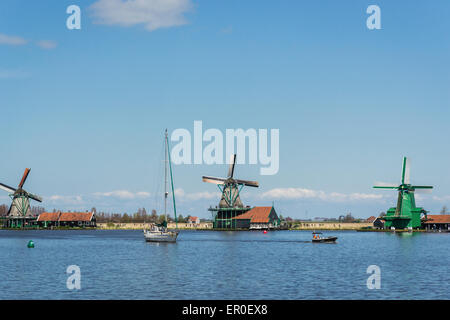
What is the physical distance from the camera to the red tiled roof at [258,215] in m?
182

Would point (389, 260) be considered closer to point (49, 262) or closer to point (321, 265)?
point (321, 265)

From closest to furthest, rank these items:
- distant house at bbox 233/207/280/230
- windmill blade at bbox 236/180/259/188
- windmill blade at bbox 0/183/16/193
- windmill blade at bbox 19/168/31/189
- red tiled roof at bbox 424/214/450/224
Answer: red tiled roof at bbox 424/214/450/224 → windmill blade at bbox 236/180/259/188 → distant house at bbox 233/207/280/230 → windmill blade at bbox 19/168/31/189 → windmill blade at bbox 0/183/16/193

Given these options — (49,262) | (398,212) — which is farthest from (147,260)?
(398,212)

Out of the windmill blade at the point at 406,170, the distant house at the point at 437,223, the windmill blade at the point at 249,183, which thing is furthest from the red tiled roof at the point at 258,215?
the distant house at the point at 437,223

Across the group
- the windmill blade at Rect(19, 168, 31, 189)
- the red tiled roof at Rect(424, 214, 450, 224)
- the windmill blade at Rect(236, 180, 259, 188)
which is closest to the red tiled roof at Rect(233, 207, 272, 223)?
the windmill blade at Rect(236, 180, 259, 188)

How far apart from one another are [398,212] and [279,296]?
404 feet

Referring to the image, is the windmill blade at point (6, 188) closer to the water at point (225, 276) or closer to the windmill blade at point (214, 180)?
the windmill blade at point (214, 180)

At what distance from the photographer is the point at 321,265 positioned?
2424 inches

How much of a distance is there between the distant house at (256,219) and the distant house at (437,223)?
1858 inches

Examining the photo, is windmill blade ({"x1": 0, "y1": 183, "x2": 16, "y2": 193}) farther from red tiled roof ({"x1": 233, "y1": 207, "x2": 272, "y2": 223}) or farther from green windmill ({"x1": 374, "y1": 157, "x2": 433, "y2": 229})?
green windmill ({"x1": 374, "y1": 157, "x2": 433, "y2": 229})

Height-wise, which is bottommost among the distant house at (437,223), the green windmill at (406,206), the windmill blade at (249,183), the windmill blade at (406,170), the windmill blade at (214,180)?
the distant house at (437,223)

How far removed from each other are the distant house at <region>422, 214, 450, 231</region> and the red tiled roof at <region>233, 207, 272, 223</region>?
1887 inches

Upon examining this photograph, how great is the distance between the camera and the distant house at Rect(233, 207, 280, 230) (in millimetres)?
181250
